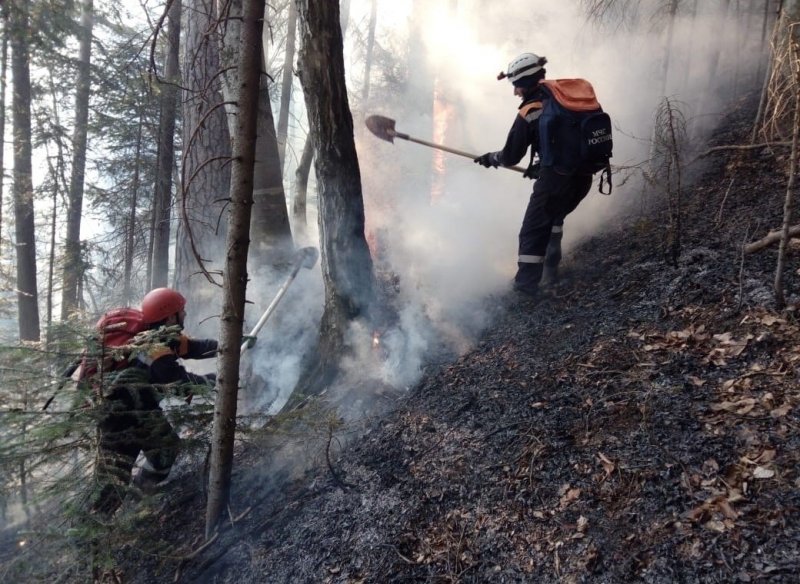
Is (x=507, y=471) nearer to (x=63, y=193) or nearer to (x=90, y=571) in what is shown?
(x=90, y=571)

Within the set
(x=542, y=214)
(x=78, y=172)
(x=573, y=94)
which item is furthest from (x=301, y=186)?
(x=573, y=94)

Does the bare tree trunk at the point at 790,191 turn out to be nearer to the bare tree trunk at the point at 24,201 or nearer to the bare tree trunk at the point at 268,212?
the bare tree trunk at the point at 268,212

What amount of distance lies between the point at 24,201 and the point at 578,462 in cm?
1434

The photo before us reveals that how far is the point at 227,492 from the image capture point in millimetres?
3744

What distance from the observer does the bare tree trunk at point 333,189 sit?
15.9ft

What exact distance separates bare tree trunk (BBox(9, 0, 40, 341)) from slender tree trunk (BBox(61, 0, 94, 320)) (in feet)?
2.39

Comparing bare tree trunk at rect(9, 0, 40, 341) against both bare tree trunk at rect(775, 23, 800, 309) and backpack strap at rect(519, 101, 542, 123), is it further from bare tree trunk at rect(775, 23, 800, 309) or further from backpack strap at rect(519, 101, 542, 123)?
bare tree trunk at rect(775, 23, 800, 309)

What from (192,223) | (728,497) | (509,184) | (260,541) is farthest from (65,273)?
(728,497)

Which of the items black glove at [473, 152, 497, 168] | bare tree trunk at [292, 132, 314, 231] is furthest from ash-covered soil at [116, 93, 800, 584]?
bare tree trunk at [292, 132, 314, 231]

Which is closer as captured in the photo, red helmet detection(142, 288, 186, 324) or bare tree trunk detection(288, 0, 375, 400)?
red helmet detection(142, 288, 186, 324)

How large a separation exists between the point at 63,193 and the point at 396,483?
13.8m

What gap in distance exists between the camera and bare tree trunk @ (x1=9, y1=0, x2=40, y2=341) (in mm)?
12125

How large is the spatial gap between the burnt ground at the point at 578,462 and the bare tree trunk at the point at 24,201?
10682 millimetres

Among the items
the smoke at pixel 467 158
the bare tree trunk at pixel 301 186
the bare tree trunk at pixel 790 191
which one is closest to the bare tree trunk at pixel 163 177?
the bare tree trunk at pixel 301 186
